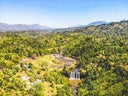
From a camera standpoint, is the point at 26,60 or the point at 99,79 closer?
the point at 99,79

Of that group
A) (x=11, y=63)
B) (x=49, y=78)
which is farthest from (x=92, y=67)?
(x=11, y=63)

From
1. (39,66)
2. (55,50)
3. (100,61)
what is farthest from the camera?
(55,50)

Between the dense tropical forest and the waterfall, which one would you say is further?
the waterfall

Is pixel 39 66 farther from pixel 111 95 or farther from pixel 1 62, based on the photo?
pixel 111 95

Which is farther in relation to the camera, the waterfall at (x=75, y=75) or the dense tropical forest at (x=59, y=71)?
the waterfall at (x=75, y=75)

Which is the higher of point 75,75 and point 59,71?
point 59,71

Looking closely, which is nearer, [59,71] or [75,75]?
[75,75]

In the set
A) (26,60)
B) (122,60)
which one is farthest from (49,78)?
(122,60)

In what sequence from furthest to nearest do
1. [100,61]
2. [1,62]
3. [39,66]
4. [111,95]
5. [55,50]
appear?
[55,50], [100,61], [39,66], [1,62], [111,95]

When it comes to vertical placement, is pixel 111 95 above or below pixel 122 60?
below

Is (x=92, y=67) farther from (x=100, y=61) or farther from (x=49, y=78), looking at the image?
(x=49, y=78)
